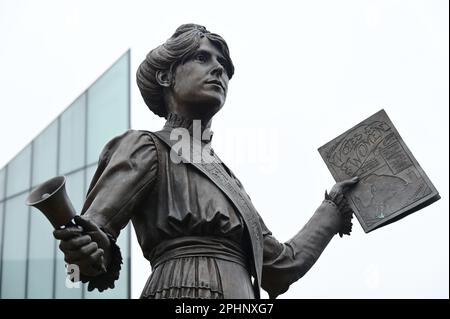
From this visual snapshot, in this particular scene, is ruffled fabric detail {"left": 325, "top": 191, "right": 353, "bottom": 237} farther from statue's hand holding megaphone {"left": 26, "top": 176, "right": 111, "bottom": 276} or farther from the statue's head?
statue's hand holding megaphone {"left": 26, "top": 176, "right": 111, "bottom": 276}

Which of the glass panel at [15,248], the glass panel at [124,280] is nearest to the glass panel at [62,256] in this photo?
the glass panel at [124,280]

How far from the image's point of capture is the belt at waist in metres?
5.26

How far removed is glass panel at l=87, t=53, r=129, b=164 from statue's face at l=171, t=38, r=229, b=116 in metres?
17.7

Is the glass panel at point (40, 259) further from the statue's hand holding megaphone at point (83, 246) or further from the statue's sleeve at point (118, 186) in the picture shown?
the statue's hand holding megaphone at point (83, 246)

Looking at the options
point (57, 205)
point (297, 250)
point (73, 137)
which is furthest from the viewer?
point (73, 137)

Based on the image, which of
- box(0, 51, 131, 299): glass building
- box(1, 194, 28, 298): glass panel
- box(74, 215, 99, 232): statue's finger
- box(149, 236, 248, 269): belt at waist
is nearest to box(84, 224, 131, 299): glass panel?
box(0, 51, 131, 299): glass building

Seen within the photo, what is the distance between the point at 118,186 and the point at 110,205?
0.46 ft

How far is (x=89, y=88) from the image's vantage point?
995 inches

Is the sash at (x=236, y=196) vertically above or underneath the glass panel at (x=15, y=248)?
underneath

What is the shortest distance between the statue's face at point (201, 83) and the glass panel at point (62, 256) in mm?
16541

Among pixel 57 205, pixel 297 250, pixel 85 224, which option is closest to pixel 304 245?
pixel 297 250

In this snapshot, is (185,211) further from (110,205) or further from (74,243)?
(74,243)

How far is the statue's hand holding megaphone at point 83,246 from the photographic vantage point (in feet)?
15.2

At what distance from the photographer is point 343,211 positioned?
21.0 feet
